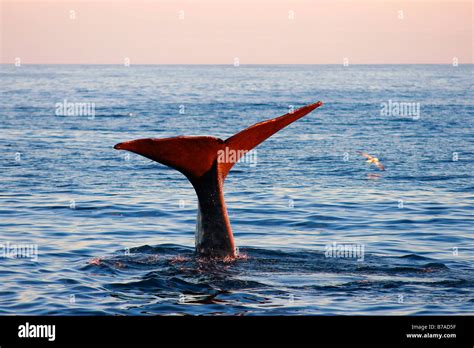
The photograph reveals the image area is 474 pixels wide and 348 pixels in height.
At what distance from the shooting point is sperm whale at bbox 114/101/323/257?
10.8m

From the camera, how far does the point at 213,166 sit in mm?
11305

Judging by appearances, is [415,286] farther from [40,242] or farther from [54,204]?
[54,204]

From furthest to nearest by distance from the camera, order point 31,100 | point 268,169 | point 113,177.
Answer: point 31,100
point 268,169
point 113,177

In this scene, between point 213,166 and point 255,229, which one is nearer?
point 213,166

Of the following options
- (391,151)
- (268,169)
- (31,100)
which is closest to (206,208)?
(268,169)

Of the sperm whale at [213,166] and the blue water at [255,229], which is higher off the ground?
the sperm whale at [213,166]

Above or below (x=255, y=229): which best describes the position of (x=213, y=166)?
above

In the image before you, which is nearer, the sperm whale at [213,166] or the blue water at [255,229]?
the blue water at [255,229]

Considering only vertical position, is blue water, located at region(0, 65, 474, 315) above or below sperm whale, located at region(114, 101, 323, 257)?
below

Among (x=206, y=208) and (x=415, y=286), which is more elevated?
(x=206, y=208)

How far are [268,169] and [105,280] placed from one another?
1542 cm

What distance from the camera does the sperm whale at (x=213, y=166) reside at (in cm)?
1084

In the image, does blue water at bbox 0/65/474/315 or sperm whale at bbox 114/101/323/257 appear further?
sperm whale at bbox 114/101/323/257
